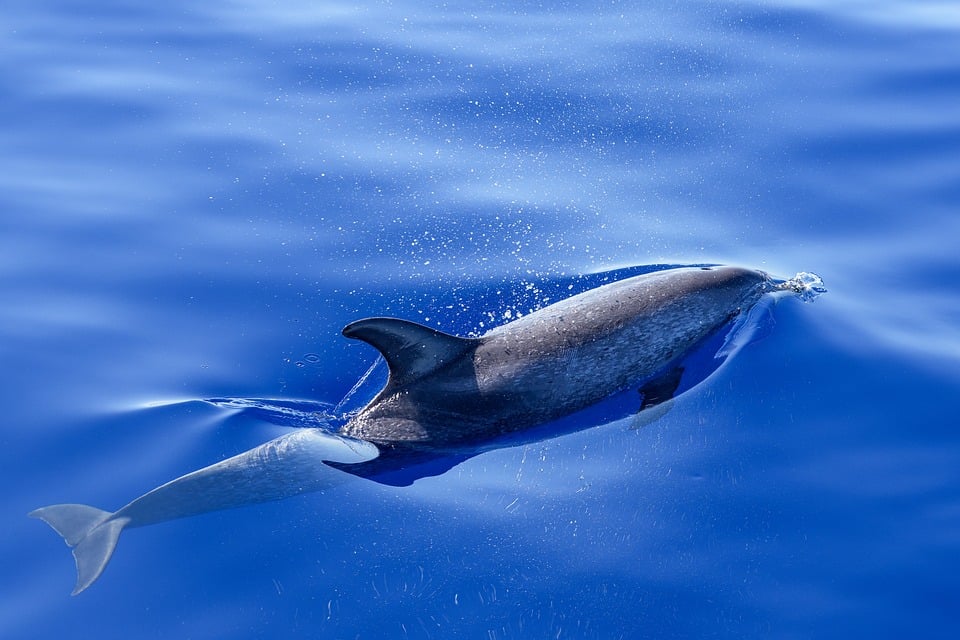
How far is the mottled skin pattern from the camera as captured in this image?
673 cm

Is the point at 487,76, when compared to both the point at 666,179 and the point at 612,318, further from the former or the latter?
the point at 612,318

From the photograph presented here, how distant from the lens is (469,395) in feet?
22.1

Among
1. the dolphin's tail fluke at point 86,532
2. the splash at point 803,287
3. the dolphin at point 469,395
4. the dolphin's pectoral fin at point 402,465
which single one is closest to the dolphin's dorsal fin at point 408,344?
the dolphin at point 469,395

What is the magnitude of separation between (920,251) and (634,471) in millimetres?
4005

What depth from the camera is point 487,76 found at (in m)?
11.5

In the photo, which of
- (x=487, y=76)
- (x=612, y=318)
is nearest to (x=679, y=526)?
(x=612, y=318)

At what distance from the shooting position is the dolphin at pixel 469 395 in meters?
6.23

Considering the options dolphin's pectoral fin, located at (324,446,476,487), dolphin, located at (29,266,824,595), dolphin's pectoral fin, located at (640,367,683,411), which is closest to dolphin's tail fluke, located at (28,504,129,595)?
dolphin, located at (29,266,824,595)

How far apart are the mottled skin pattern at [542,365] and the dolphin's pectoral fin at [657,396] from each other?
98mm

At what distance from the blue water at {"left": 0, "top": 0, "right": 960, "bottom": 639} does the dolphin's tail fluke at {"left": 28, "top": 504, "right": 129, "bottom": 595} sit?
8 cm

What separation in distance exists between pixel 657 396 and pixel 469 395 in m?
1.45

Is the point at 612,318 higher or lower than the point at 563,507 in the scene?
higher

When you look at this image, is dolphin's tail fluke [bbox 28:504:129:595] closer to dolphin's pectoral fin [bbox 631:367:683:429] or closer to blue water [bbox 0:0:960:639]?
blue water [bbox 0:0:960:639]

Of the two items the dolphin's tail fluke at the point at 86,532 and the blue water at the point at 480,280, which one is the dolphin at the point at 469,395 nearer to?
the dolphin's tail fluke at the point at 86,532
